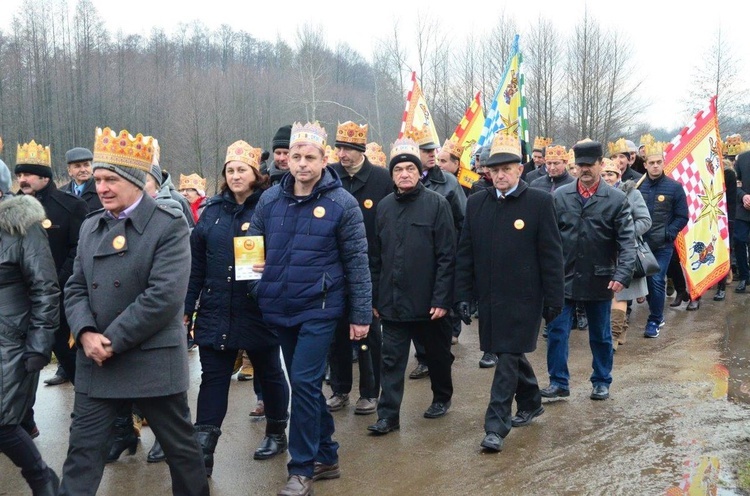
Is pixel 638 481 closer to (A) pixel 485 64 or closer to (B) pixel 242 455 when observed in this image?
(B) pixel 242 455

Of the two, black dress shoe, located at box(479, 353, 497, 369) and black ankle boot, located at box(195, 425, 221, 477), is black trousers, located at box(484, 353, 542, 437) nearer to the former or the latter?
→ black ankle boot, located at box(195, 425, 221, 477)

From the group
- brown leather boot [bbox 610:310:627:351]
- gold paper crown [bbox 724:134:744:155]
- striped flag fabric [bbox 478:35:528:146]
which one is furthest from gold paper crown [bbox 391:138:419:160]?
gold paper crown [bbox 724:134:744:155]

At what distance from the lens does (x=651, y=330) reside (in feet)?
31.9

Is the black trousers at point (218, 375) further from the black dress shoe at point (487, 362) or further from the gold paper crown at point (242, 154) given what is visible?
the black dress shoe at point (487, 362)

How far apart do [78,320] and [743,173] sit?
12.0 meters

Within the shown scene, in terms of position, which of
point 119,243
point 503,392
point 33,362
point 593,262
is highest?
point 119,243

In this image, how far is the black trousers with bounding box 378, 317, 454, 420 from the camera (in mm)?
6152

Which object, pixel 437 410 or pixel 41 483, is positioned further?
pixel 437 410

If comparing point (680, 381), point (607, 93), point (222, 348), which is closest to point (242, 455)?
point (222, 348)

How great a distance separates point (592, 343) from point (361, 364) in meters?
2.11

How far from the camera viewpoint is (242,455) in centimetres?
575

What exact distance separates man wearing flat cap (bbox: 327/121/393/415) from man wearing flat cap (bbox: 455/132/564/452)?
3.75ft

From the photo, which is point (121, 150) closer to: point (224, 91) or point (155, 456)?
point (155, 456)

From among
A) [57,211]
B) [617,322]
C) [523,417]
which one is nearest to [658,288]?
[617,322]
